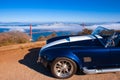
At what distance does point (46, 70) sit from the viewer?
746cm

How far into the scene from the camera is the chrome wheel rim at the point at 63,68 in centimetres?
660

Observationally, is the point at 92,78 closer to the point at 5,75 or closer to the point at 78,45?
the point at 78,45

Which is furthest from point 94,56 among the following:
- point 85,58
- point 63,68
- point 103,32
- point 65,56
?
point 103,32

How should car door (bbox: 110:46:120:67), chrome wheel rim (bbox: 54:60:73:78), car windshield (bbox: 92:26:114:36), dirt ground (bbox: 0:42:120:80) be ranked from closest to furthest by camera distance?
car door (bbox: 110:46:120:67), chrome wheel rim (bbox: 54:60:73:78), dirt ground (bbox: 0:42:120:80), car windshield (bbox: 92:26:114:36)

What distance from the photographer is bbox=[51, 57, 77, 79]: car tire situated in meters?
6.54

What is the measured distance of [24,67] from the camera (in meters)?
7.84

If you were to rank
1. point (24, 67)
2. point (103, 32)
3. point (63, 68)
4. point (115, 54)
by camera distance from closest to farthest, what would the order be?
point (115, 54), point (63, 68), point (103, 32), point (24, 67)

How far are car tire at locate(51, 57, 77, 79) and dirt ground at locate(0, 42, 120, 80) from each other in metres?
0.17

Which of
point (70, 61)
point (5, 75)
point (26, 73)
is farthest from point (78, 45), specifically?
point (5, 75)

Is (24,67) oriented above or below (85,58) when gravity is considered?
below

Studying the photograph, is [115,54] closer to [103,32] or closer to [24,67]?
[103,32]

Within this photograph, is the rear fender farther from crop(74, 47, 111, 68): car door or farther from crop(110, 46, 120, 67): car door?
crop(110, 46, 120, 67): car door

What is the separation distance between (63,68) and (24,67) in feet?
5.71

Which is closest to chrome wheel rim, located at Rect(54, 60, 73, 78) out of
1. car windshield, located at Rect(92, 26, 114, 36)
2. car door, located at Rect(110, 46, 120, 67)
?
car door, located at Rect(110, 46, 120, 67)
